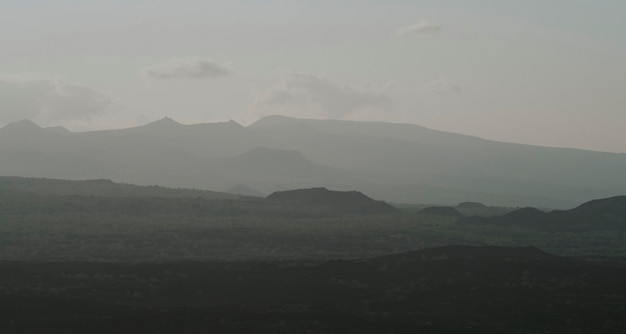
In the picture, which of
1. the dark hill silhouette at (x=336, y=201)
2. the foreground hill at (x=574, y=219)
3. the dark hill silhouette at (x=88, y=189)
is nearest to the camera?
the foreground hill at (x=574, y=219)

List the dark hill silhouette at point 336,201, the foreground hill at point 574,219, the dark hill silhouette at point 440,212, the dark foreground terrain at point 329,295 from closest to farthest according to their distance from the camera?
the dark foreground terrain at point 329,295 < the foreground hill at point 574,219 < the dark hill silhouette at point 440,212 < the dark hill silhouette at point 336,201

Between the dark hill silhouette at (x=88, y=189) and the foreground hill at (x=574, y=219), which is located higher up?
the dark hill silhouette at (x=88, y=189)

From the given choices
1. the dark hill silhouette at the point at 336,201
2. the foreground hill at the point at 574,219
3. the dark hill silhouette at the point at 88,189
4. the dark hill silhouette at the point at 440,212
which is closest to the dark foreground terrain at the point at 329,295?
the foreground hill at the point at 574,219

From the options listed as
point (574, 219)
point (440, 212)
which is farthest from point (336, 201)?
point (574, 219)

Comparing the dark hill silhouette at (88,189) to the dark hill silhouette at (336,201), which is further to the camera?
the dark hill silhouette at (88,189)

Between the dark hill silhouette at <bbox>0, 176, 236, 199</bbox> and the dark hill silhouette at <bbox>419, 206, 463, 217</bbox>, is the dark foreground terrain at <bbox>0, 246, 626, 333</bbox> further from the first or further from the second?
the dark hill silhouette at <bbox>0, 176, 236, 199</bbox>

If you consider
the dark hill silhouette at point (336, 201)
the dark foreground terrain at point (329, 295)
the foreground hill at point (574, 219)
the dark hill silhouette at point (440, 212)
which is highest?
the dark hill silhouette at point (336, 201)

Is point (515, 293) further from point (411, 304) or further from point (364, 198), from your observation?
point (364, 198)

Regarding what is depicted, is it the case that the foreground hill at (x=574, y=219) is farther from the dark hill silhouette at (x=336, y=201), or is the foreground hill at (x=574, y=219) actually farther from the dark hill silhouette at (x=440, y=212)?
the dark hill silhouette at (x=336, y=201)

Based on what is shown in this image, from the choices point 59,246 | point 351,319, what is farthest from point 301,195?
point 351,319
